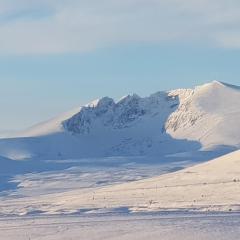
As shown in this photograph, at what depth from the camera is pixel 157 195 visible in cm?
11056

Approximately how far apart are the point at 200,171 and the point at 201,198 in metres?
34.6

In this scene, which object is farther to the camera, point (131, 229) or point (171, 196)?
point (171, 196)

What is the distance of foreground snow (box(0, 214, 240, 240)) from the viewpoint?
5568cm

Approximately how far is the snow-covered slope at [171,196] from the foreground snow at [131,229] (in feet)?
61.3

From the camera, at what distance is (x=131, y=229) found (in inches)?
2371

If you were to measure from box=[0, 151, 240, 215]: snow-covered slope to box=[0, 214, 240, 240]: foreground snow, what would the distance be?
18.7m

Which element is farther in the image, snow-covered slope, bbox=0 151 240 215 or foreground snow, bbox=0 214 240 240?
snow-covered slope, bbox=0 151 240 215

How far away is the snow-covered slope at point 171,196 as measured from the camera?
92.8 metres

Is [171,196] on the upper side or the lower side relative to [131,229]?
upper

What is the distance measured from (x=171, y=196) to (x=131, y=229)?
4839 centimetres

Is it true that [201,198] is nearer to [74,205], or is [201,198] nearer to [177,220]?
[74,205]

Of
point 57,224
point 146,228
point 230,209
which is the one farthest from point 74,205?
point 146,228

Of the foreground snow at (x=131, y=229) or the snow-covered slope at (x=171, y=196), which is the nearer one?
the foreground snow at (x=131, y=229)

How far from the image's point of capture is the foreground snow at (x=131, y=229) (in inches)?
2192
